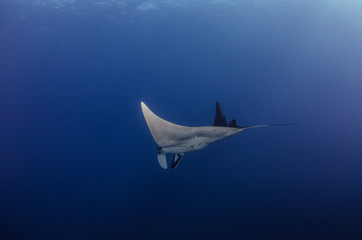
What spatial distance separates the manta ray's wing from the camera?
2592mm

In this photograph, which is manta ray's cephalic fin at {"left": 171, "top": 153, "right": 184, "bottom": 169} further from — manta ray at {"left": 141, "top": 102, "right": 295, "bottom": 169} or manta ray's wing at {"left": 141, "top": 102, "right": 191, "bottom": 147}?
manta ray's wing at {"left": 141, "top": 102, "right": 191, "bottom": 147}

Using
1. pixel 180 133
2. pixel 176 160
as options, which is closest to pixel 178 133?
pixel 180 133

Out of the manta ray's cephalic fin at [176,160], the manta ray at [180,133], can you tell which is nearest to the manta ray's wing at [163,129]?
the manta ray at [180,133]

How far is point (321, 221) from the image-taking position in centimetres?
712

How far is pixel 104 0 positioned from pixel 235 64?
846 cm

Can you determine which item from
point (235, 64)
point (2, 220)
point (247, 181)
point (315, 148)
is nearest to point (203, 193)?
point (247, 181)

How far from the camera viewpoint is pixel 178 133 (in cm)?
265

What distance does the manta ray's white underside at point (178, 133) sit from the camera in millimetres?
2604

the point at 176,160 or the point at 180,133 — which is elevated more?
the point at 180,133

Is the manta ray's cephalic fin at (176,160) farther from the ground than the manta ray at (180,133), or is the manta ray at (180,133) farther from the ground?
the manta ray at (180,133)

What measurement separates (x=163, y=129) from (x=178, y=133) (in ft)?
0.69

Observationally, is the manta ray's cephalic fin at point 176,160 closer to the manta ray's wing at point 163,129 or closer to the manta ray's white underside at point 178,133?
the manta ray's white underside at point 178,133

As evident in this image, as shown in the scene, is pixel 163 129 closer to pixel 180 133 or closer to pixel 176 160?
pixel 180 133

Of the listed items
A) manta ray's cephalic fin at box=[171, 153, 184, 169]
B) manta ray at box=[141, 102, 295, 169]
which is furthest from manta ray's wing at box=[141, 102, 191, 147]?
manta ray's cephalic fin at box=[171, 153, 184, 169]
